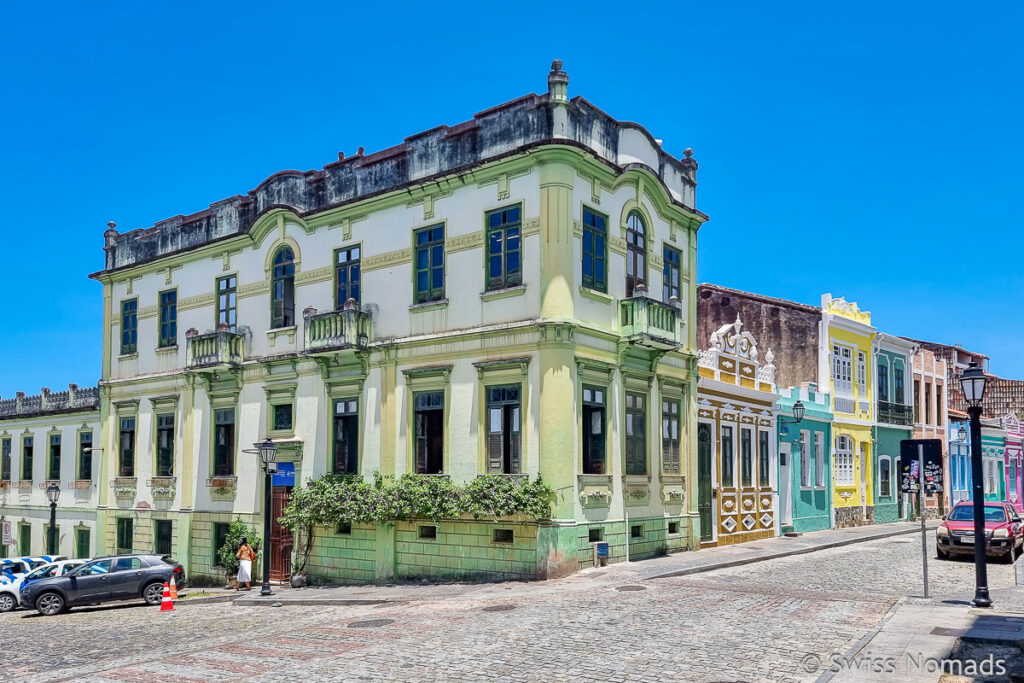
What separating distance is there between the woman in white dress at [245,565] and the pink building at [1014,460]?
40.3 meters

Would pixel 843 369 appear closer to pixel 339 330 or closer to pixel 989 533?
pixel 989 533

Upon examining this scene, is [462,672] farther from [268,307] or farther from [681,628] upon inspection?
[268,307]

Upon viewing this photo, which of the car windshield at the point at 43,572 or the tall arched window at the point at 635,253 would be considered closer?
the tall arched window at the point at 635,253

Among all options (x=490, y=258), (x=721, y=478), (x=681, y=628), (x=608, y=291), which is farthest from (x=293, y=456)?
(x=681, y=628)

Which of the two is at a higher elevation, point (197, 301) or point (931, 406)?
point (197, 301)

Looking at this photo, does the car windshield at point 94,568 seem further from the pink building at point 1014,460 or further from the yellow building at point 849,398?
the pink building at point 1014,460

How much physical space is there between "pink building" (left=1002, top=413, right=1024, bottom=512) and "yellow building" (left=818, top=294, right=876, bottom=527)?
1706cm

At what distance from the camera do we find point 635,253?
901 inches

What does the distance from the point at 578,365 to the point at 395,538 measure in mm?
6311

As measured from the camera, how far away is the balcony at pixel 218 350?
2700 cm

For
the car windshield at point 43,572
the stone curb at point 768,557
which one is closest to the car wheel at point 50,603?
the car windshield at point 43,572

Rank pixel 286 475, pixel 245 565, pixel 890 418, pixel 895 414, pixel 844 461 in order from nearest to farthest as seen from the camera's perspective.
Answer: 1. pixel 245 565
2. pixel 286 475
3. pixel 844 461
4. pixel 890 418
5. pixel 895 414

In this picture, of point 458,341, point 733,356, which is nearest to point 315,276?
point 458,341

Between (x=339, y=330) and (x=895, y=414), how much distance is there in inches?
988
